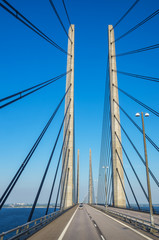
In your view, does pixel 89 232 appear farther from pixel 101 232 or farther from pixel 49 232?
pixel 49 232

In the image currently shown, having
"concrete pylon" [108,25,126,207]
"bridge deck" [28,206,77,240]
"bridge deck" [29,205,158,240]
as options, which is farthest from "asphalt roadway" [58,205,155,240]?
"concrete pylon" [108,25,126,207]

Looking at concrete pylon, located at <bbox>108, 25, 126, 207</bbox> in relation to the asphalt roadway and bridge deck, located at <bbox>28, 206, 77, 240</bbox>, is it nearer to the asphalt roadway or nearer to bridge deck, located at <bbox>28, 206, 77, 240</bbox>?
the asphalt roadway

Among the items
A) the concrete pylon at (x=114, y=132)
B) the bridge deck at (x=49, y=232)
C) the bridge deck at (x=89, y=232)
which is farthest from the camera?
the concrete pylon at (x=114, y=132)

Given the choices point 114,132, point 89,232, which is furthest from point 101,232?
point 114,132

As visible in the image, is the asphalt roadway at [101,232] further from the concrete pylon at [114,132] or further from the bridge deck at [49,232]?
the concrete pylon at [114,132]

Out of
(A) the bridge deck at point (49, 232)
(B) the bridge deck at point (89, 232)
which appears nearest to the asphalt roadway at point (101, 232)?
(B) the bridge deck at point (89, 232)

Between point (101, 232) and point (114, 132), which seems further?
point (114, 132)

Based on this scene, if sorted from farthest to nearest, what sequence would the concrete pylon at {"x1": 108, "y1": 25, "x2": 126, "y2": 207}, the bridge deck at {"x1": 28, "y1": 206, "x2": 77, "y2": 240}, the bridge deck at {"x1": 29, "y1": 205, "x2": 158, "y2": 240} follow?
the concrete pylon at {"x1": 108, "y1": 25, "x2": 126, "y2": 207} → the bridge deck at {"x1": 29, "y1": 205, "x2": 158, "y2": 240} → the bridge deck at {"x1": 28, "y1": 206, "x2": 77, "y2": 240}

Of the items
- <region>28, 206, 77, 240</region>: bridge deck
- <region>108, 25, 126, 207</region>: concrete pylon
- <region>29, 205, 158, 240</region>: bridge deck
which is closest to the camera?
<region>28, 206, 77, 240</region>: bridge deck

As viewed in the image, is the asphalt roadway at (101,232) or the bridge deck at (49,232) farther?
the asphalt roadway at (101,232)

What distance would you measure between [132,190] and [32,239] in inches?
668

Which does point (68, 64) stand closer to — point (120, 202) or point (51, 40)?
point (51, 40)

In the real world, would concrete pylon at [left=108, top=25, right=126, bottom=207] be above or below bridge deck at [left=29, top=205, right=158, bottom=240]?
above

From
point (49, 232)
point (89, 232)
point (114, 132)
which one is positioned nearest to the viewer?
point (49, 232)
